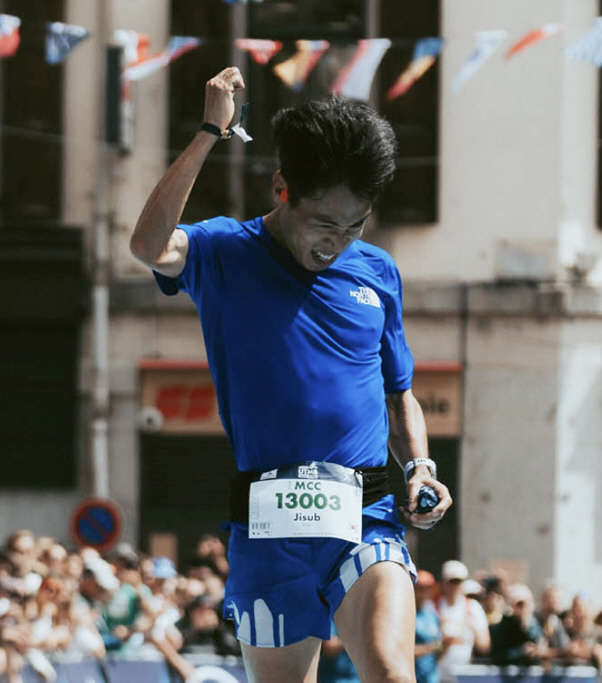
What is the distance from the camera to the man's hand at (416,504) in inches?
169

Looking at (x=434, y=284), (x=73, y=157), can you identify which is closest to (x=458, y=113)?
(x=434, y=284)

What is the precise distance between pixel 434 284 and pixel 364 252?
1160cm

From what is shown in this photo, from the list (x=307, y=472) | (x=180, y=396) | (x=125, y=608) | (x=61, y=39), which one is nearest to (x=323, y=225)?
(x=307, y=472)

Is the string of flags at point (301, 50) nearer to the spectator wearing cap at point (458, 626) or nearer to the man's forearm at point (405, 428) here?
the spectator wearing cap at point (458, 626)

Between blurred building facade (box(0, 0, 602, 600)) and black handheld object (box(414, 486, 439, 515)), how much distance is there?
37.6 ft

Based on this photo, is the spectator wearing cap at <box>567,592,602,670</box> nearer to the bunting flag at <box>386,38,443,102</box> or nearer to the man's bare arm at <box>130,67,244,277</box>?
the bunting flag at <box>386,38,443,102</box>

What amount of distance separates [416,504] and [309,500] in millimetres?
292

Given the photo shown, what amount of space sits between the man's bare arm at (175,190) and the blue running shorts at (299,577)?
85cm

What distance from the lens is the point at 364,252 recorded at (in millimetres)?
4590

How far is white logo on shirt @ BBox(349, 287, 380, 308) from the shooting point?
14.6 ft

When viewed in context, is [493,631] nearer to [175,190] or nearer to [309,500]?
[309,500]

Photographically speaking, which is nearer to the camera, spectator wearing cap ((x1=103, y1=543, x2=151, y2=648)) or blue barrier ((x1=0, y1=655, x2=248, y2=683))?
blue barrier ((x1=0, y1=655, x2=248, y2=683))

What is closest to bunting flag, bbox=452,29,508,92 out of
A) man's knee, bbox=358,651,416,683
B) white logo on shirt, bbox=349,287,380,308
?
white logo on shirt, bbox=349,287,380,308

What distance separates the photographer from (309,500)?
170 inches
